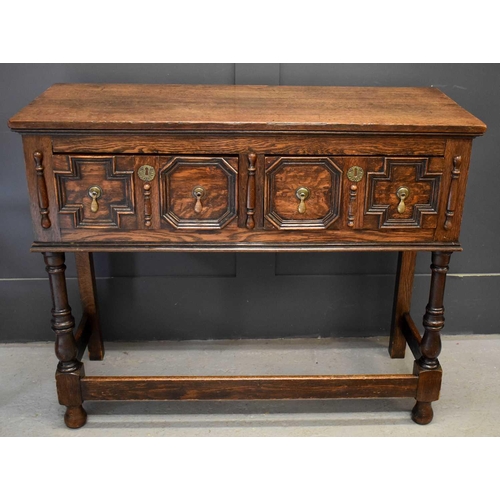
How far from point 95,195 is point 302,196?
70 cm

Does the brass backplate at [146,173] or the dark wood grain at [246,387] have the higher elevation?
the brass backplate at [146,173]

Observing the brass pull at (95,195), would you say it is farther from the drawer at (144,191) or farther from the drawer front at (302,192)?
the drawer front at (302,192)

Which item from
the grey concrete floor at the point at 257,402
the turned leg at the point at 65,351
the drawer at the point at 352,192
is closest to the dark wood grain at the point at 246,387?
the turned leg at the point at 65,351

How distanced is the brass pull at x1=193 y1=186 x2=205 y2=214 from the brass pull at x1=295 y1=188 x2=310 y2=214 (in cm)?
32

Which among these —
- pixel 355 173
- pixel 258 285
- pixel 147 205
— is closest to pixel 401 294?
pixel 258 285

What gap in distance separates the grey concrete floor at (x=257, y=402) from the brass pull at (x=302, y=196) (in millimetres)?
972

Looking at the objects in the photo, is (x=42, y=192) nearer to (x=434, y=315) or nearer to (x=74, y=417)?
(x=74, y=417)

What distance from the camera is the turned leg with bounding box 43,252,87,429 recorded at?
2463 millimetres

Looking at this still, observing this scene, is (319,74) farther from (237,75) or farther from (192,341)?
(192,341)

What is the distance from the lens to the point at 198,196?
2.25m

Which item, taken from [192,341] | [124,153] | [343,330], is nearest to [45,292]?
[192,341]

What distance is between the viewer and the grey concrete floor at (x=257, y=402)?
2703mm

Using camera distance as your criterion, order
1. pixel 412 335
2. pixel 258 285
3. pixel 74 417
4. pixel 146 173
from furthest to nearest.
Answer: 1. pixel 258 285
2. pixel 412 335
3. pixel 74 417
4. pixel 146 173

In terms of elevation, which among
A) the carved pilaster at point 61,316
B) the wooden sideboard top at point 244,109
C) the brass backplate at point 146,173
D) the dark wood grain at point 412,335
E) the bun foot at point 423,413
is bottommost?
the bun foot at point 423,413
